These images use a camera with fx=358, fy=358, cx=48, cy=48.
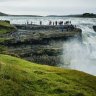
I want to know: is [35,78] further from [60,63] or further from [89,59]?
[89,59]

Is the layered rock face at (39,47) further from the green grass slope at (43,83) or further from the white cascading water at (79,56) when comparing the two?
the green grass slope at (43,83)

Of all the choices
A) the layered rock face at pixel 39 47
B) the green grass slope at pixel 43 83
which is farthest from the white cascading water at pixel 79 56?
the green grass slope at pixel 43 83

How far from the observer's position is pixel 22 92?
17.5 meters

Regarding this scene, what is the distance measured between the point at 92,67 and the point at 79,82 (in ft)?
147

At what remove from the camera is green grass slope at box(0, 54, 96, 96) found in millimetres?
17766

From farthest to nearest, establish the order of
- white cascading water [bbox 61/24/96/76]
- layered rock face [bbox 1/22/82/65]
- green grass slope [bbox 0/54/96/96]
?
white cascading water [bbox 61/24/96/76], layered rock face [bbox 1/22/82/65], green grass slope [bbox 0/54/96/96]

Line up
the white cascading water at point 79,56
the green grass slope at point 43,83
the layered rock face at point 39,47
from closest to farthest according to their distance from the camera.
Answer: the green grass slope at point 43,83, the layered rock face at point 39,47, the white cascading water at point 79,56

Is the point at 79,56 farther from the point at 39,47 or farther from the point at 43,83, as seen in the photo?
the point at 43,83

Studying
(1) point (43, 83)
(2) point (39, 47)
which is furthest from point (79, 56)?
(1) point (43, 83)

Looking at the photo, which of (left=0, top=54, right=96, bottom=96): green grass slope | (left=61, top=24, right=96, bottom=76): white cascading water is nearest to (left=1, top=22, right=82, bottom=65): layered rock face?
(left=61, top=24, right=96, bottom=76): white cascading water

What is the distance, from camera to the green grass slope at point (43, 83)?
1777 centimetres

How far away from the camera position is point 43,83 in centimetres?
1923

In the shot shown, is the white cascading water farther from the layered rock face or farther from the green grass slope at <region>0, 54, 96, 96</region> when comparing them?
the green grass slope at <region>0, 54, 96, 96</region>

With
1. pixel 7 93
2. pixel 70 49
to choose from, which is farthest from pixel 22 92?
pixel 70 49
